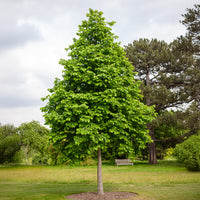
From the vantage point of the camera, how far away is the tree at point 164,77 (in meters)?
30.1

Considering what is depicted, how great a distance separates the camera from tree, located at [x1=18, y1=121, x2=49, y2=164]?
130ft

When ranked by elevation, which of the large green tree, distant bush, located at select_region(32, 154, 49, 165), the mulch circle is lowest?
distant bush, located at select_region(32, 154, 49, 165)

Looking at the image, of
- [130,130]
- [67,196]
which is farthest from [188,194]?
[67,196]

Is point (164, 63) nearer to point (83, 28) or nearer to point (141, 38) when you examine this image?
point (141, 38)

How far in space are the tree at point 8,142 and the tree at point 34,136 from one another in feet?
3.65

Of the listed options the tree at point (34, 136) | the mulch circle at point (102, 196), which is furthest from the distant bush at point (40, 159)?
the mulch circle at point (102, 196)

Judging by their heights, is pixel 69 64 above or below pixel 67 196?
above

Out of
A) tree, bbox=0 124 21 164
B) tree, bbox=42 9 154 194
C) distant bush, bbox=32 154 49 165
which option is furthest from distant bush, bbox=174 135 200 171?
distant bush, bbox=32 154 49 165

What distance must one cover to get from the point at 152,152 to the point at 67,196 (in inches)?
978

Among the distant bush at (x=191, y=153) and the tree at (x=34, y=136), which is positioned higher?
the tree at (x=34, y=136)

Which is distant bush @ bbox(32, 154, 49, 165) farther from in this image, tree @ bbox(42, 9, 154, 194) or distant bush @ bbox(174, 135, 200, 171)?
tree @ bbox(42, 9, 154, 194)

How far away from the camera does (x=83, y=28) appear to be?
1352 cm

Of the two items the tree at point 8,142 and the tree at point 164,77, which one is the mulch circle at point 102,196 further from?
the tree at point 8,142

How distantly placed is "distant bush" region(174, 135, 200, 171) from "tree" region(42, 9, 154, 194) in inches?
519
